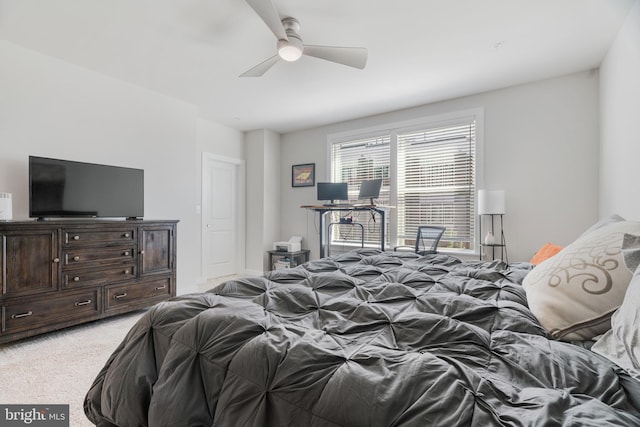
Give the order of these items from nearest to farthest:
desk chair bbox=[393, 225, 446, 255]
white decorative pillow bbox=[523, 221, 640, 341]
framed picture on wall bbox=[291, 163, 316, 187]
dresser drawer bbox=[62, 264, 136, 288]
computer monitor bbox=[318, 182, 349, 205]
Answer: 1. white decorative pillow bbox=[523, 221, 640, 341]
2. dresser drawer bbox=[62, 264, 136, 288]
3. desk chair bbox=[393, 225, 446, 255]
4. computer monitor bbox=[318, 182, 349, 205]
5. framed picture on wall bbox=[291, 163, 316, 187]

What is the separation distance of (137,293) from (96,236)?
0.74 meters

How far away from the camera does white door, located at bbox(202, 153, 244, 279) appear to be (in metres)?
5.12

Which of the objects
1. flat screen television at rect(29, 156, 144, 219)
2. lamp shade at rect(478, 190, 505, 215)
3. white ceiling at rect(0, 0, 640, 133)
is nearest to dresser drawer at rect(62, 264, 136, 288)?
flat screen television at rect(29, 156, 144, 219)

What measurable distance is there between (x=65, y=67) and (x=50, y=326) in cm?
255

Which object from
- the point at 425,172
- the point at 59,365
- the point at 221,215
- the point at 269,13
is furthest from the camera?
the point at 221,215

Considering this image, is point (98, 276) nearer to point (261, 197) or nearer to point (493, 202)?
point (261, 197)

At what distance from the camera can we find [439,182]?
436cm

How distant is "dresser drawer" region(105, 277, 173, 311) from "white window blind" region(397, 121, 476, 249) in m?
3.26

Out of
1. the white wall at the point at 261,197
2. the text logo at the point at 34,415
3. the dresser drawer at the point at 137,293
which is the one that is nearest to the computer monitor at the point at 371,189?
the white wall at the point at 261,197

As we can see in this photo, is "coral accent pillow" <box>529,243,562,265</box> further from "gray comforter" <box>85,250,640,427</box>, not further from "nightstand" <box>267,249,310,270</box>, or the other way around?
"nightstand" <box>267,249,310,270</box>

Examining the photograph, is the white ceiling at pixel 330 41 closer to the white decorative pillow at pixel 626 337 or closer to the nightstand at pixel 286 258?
the white decorative pillow at pixel 626 337

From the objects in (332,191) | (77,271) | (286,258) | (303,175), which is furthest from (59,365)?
(303,175)

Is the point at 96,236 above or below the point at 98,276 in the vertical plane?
above

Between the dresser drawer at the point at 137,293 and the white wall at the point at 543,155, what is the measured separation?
4.14m
